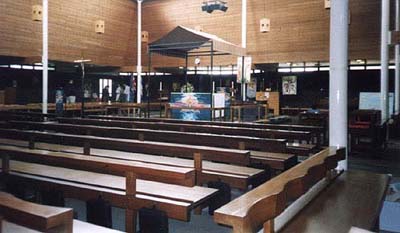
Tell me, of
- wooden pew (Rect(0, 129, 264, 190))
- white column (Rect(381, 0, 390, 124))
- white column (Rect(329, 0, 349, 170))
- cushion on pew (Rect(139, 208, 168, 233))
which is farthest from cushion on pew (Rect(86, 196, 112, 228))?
white column (Rect(381, 0, 390, 124))

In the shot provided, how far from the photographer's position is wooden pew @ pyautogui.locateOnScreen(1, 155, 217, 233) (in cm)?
274

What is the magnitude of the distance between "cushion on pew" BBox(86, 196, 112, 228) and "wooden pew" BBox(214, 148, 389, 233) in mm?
1326

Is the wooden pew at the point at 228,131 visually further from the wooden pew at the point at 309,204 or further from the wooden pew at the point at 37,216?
the wooden pew at the point at 37,216

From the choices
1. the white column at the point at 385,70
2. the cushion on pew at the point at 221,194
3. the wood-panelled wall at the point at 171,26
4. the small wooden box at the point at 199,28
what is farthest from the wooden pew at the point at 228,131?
→ the small wooden box at the point at 199,28

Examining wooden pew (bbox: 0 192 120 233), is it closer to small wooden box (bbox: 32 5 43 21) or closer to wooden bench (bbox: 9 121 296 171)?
wooden bench (bbox: 9 121 296 171)

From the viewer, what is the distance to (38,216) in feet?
4.81

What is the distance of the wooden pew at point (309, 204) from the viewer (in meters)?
1.71

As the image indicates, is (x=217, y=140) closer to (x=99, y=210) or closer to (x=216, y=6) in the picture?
(x=99, y=210)

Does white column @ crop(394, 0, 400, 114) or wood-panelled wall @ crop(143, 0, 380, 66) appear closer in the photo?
white column @ crop(394, 0, 400, 114)

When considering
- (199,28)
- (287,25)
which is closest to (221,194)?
(287,25)

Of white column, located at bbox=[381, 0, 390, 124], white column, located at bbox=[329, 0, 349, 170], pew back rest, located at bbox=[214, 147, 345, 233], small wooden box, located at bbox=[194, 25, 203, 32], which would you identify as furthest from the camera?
small wooden box, located at bbox=[194, 25, 203, 32]

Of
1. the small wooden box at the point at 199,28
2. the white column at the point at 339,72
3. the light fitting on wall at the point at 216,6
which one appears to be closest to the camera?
the white column at the point at 339,72

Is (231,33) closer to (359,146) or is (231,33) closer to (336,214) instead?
(359,146)

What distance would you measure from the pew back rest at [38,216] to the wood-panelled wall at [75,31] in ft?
42.7
